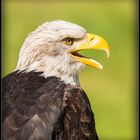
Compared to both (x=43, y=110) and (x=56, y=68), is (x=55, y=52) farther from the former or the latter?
(x=43, y=110)

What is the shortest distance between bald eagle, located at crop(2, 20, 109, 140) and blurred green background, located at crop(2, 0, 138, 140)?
5.83 meters

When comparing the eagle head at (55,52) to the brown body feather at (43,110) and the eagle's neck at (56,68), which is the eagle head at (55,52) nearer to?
the eagle's neck at (56,68)

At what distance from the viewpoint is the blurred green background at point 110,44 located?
17.1 m

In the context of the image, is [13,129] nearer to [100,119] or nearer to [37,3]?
[100,119]

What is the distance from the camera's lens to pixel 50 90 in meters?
8.62

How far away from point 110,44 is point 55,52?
11.1 m

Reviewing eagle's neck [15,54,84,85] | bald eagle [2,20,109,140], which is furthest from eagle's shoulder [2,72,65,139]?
eagle's neck [15,54,84,85]

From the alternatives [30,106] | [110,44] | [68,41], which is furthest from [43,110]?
[110,44]

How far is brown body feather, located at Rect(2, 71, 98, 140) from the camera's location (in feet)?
26.8

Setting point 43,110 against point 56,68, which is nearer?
point 43,110

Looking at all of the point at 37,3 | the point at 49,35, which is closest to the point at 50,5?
the point at 37,3

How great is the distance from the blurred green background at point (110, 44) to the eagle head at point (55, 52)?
5.79 m

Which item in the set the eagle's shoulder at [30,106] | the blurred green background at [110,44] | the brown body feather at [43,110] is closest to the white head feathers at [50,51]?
the brown body feather at [43,110]

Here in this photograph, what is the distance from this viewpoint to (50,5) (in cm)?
2292
